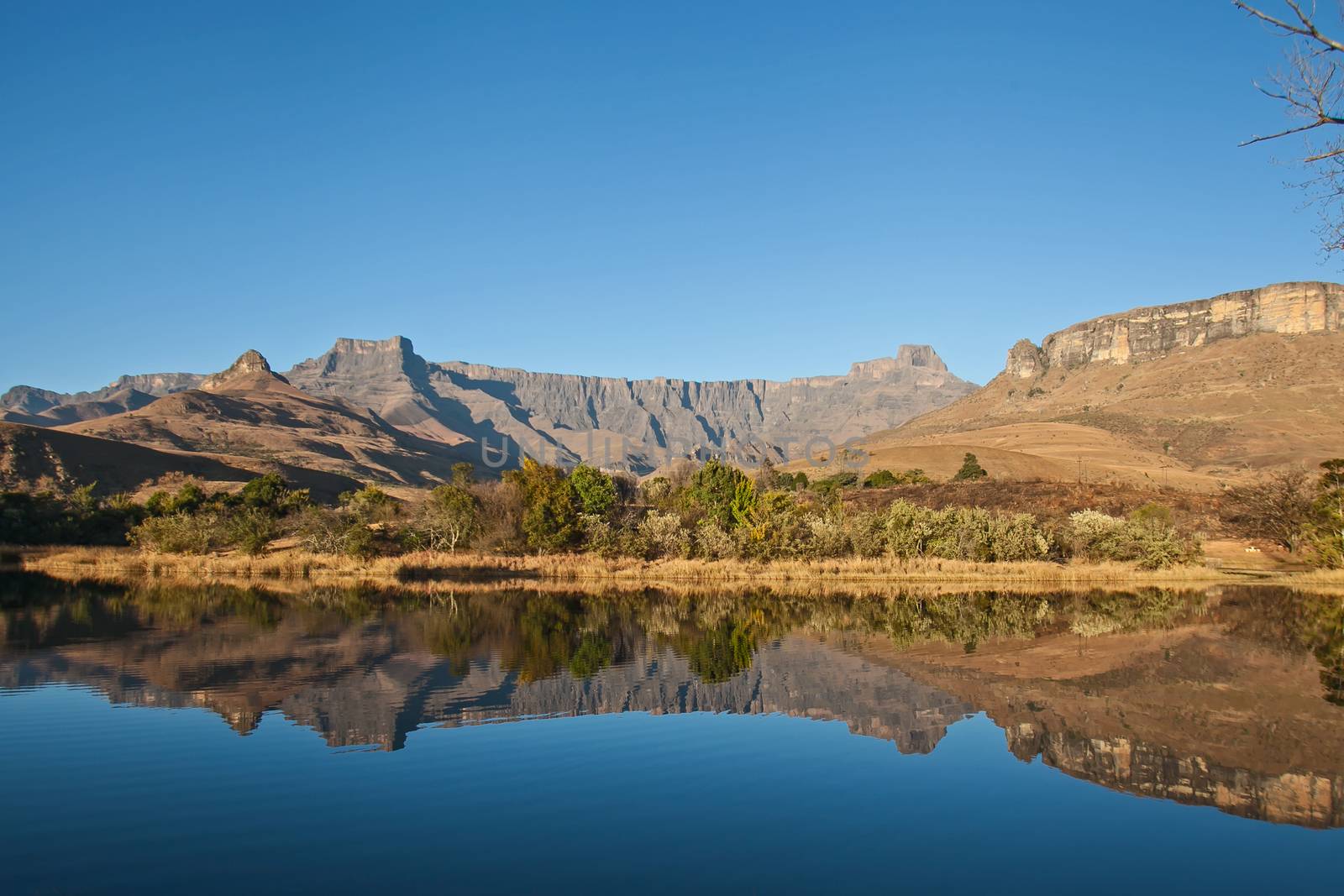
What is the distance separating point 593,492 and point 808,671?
36.5 metres

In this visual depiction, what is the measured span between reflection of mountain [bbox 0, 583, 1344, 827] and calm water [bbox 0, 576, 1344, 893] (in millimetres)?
114

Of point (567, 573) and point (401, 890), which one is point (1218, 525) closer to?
point (567, 573)

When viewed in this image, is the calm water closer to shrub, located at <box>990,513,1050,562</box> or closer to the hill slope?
shrub, located at <box>990,513,1050,562</box>

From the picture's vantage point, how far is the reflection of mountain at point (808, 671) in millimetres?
15680

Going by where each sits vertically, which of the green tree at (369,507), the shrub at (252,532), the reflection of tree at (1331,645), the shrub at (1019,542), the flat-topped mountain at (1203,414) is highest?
the flat-topped mountain at (1203,414)

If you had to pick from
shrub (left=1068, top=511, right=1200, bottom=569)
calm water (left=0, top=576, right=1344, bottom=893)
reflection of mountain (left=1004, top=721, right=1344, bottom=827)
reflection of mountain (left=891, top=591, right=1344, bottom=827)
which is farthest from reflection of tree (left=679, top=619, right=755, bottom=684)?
shrub (left=1068, top=511, right=1200, bottom=569)

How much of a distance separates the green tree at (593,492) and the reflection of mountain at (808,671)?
2208cm

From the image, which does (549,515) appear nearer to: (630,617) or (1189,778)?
(630,617)

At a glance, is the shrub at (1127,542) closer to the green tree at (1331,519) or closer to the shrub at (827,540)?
the green tree at (1331,519)

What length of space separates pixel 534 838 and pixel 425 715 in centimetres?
751

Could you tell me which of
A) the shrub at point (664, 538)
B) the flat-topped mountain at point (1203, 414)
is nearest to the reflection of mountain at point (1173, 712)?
the shrub at point (664, 538)

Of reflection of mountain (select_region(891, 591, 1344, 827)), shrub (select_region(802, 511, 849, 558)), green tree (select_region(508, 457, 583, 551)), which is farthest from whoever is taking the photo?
green tree (select_region(508, 457, 583, 551))

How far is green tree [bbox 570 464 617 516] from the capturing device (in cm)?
5816

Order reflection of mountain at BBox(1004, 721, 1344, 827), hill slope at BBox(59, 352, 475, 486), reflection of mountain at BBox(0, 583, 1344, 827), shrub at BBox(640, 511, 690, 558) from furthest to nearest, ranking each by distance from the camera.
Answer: hill slope at BBox(59, 352, 475, 486) < shrub at BBox(640, 511, 690, 558) < reflection of mountain at BBox(0, 583, 1344, 827) < reflection of mountain at BBox(1004, 721, 1344, 827)
